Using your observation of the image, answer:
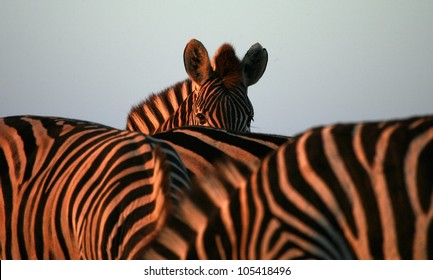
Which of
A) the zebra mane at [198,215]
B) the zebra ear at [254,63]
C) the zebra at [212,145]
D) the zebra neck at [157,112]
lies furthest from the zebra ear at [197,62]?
the zebra mane at [198,215]

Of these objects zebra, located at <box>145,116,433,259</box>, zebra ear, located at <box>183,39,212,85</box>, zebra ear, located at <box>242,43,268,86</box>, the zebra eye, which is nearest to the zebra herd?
zebra, located at <box>145,116,433,259</box>

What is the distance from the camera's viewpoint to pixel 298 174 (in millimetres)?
1710

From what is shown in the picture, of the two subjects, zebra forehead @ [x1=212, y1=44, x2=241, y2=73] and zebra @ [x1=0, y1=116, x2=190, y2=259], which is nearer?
zebra @ [x1=0, y1=116, x2=190, y2=259]

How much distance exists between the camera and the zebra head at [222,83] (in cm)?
495

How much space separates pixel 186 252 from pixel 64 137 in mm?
1369

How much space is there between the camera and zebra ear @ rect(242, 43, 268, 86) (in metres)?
5.66

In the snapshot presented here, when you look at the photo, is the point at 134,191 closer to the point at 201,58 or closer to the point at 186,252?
the point at 186,252

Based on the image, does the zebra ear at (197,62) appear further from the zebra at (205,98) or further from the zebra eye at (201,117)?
the zebra eye at (201,117)

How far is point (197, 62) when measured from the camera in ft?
17.8

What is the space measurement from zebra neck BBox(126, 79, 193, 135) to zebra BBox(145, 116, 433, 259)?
3353mm

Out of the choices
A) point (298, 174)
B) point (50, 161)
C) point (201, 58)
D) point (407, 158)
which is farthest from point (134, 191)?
point (201, 58)

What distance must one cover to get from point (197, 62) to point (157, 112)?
45 centimetres

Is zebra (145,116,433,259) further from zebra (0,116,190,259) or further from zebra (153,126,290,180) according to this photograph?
zebra (153,126,290,180)

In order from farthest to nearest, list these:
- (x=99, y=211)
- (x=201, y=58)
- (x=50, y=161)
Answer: (x=201, y=58)
(x=50, y=161)
(x=99, y=211)
